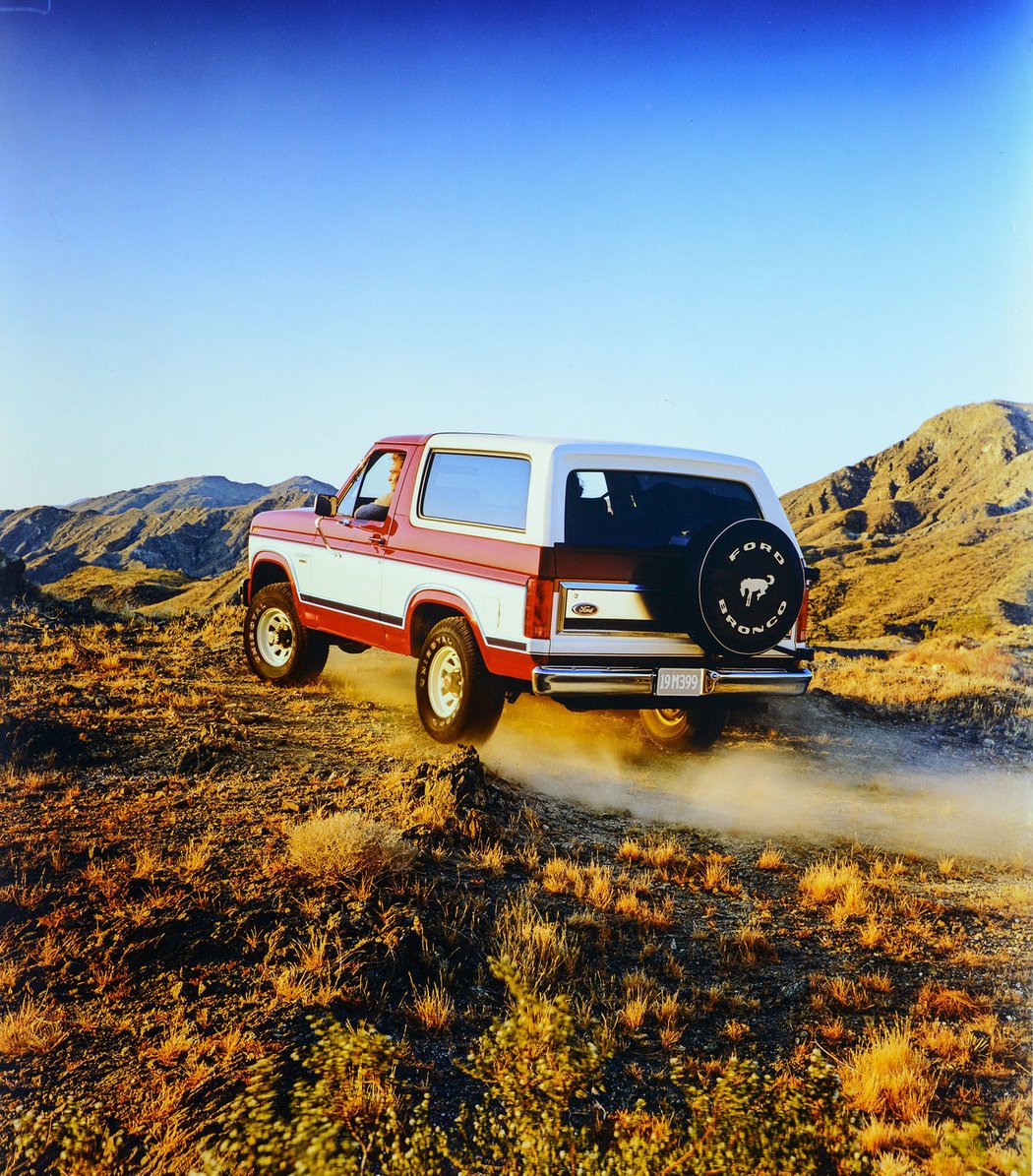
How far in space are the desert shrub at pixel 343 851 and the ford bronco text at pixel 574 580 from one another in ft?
4.88

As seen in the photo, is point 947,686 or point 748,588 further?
point 947,686

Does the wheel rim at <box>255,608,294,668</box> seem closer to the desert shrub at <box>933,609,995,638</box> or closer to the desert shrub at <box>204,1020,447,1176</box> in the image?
the desert shrub at <box>204,1020,447,1176</box>

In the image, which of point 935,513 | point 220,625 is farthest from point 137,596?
point 935,513

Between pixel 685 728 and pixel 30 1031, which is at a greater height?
pixel 685 728

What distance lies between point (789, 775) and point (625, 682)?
8.04 ft

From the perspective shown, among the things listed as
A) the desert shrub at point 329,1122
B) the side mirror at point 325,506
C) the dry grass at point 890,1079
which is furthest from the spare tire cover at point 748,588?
the side mirror at point 325,506

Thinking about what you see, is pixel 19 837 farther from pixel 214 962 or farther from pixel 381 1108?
pixel 381 1108

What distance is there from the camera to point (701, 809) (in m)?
6.12

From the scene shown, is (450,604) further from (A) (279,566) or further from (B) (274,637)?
(B) (274,637)

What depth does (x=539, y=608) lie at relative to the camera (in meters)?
5.48

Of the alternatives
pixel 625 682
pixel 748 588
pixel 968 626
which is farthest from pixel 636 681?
pixel 968 626

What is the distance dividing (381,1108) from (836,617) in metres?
32.1

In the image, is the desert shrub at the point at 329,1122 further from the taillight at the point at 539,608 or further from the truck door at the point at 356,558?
the truck door at the point at 356,558

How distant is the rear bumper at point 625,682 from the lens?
5.46 meters
